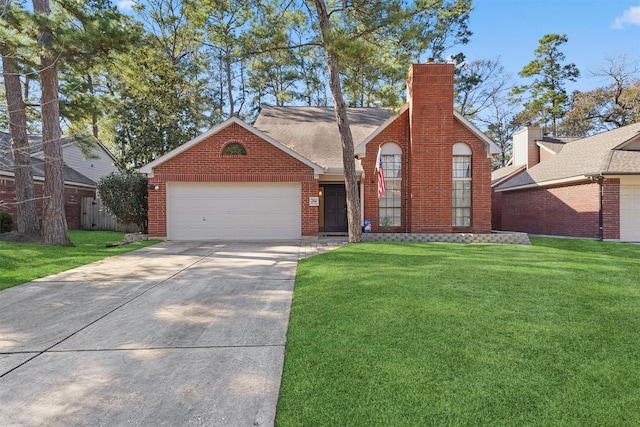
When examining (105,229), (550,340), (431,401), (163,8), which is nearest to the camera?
(431,401)

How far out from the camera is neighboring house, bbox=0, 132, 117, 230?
14531mm

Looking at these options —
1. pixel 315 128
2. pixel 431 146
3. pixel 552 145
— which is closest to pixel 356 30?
pixel 431 146

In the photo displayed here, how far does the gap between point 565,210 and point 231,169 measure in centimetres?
1333

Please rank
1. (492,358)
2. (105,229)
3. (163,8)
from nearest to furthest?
(492,358)
(105,229)
(163,8)

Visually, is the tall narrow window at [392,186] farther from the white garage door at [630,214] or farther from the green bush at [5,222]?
the green bush at [5,222]

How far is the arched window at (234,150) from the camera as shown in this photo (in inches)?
480

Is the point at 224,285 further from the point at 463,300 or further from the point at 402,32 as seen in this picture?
the point at 402,32

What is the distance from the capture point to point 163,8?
72.6 feet

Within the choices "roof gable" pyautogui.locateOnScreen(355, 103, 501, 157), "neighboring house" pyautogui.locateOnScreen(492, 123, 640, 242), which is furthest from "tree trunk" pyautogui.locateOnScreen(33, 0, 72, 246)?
"neighboring house" pyautogui.locateOnScreen(492, 123, 640, 242)

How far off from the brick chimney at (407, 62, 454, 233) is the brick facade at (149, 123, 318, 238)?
371 centimetres

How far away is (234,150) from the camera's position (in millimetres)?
12219

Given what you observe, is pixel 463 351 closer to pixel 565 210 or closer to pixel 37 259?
pixel 37 259

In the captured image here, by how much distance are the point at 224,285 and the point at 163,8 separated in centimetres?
2322

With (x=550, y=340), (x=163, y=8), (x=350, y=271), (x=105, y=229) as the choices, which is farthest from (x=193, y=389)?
(x=163, y=8)
